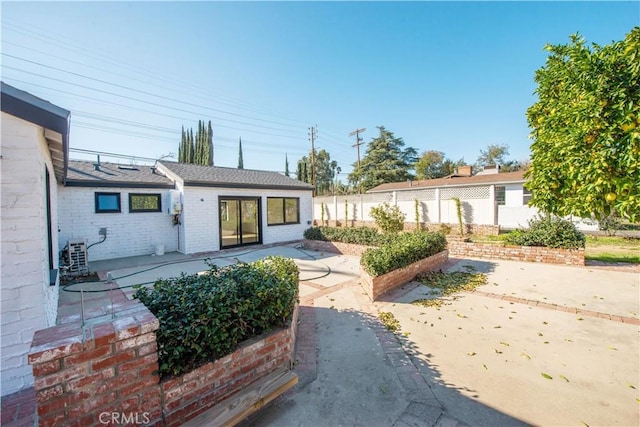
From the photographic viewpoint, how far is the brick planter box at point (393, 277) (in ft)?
16.8

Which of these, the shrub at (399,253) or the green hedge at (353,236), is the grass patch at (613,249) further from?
the green hedge at (353,236)

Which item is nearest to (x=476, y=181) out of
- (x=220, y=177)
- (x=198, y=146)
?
(x=220, y=177)

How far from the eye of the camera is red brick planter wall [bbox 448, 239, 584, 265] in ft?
24.0

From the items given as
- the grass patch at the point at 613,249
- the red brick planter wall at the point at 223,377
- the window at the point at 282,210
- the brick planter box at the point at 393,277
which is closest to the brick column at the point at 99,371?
the red brick planter wall at the point at 223,377

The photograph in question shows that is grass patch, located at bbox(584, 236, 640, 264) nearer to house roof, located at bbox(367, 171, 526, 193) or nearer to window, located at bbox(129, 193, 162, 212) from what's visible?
house roof, located at bbox(367, 171, 526, 193)

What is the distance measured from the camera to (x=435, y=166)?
37.6 metres

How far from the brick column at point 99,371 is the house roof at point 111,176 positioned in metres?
9.31

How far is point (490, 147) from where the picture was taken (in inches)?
1652

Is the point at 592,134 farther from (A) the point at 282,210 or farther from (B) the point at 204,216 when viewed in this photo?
(A) the point at 282,210

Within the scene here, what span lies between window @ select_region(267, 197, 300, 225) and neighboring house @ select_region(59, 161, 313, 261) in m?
0.05

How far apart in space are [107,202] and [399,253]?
9.99 metres

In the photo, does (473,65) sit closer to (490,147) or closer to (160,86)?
(160,86)

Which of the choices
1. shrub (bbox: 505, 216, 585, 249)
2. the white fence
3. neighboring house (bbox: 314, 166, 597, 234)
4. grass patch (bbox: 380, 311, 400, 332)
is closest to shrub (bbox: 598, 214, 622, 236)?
neighboring house (bbox: 314, 166, 597, 234)

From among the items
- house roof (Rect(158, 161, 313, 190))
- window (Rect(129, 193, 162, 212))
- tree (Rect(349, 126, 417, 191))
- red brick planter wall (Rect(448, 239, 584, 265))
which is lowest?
red brick planter wall (Rect(448, 239, 584, 265))
